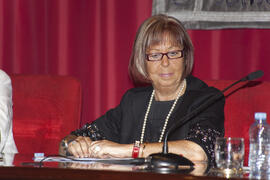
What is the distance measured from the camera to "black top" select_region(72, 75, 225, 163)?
7.35ft

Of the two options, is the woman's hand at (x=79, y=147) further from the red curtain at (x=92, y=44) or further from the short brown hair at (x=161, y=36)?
the red curtain at (x=92, y=44)

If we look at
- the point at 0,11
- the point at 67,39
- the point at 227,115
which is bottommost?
the point at 227,115

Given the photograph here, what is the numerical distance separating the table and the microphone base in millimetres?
37

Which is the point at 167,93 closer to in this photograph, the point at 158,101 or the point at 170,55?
the point at 158,101

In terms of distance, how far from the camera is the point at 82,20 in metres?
3.22

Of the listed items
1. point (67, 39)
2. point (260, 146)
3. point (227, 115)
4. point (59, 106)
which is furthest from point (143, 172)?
point (67, 39)

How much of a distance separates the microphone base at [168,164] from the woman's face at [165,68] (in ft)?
2.82

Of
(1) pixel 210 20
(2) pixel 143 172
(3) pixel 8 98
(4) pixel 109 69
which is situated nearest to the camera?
(2) pixel 143 172

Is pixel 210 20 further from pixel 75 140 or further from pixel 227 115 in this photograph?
pixel 75 140

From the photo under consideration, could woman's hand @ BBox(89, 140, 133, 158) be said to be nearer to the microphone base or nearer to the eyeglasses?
the microphone base

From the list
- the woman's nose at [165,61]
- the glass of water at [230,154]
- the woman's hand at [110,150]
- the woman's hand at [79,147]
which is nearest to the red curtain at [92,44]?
the woman's nose at [165,61]

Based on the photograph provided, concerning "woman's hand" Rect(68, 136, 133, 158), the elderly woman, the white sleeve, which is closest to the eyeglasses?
the elderly woman

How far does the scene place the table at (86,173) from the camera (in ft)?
4.43

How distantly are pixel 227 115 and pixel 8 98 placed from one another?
115 cm
